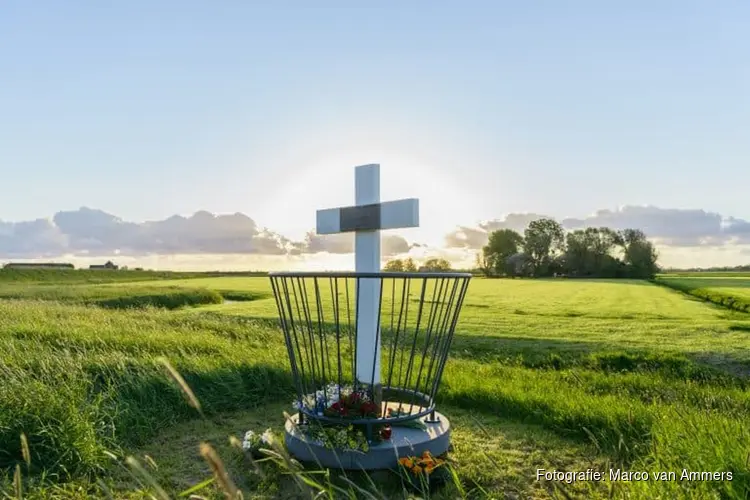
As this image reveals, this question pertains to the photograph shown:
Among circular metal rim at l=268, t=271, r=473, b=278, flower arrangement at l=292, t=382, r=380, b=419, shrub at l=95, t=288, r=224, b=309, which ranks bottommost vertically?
shrub at l=95, t=288, r=224, b=309

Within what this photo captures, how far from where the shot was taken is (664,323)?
55.8ft

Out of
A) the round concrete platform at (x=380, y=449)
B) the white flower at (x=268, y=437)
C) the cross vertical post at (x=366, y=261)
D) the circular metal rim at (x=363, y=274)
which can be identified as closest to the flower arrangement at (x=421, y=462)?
the round concrete platform at (x=380, y=449)

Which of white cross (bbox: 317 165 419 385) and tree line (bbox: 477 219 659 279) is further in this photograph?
Answer: tree line (bbox: 477 219 659 279)

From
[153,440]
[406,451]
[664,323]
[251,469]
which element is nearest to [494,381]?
[406,451]

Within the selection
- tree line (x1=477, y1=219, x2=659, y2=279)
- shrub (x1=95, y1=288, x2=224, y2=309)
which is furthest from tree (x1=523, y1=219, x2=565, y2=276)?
shrub (x1=95, y1=288, x2=224, y2=309)

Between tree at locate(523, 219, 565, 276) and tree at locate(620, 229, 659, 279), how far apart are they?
229 inches

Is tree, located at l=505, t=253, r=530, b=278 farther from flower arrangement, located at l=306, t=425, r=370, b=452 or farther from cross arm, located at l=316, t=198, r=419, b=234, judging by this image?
flower arrangement, located at l=306, t=425, r=370, b=452

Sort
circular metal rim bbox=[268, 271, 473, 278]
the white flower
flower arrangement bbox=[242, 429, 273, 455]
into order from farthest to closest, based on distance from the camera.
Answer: flower arrangement bbox=[242, 429, 273, 455] < circular metal rim bbox=[268, 271, 473, 278] < the white flower

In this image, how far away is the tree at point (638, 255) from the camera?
49375 millimetres

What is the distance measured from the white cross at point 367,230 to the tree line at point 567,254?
145 ft

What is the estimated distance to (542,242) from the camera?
1967 inches

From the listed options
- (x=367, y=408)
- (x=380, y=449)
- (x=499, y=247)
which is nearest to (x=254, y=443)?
(x=367, y=408)

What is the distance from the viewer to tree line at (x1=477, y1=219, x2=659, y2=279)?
4822 cm

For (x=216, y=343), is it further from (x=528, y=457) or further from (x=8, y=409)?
(x=528, y=457)
